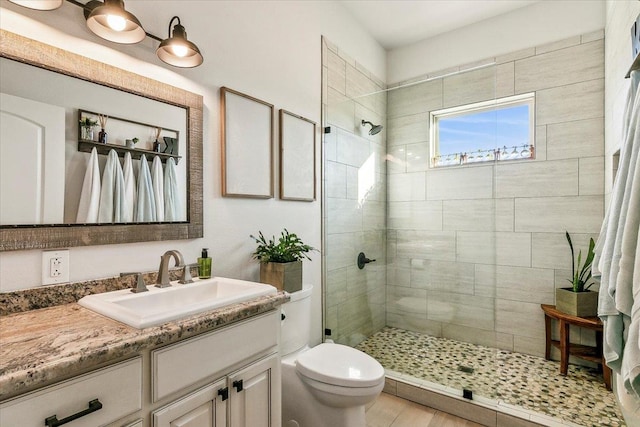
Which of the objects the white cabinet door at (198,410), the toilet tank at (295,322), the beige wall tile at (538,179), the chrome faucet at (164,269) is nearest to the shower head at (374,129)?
the beige wall tile at (538,179)

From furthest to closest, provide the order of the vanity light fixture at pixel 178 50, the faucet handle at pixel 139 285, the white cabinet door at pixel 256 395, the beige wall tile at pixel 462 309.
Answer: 1. the beige wall tile at pixel 462 309
2. the vanity light fixture at pixel 178 50
3. the faucet handle at pixel 139 285
4. the white cabinet door at pixel 256 395

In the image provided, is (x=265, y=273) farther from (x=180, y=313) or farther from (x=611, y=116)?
(x=611, y=116)

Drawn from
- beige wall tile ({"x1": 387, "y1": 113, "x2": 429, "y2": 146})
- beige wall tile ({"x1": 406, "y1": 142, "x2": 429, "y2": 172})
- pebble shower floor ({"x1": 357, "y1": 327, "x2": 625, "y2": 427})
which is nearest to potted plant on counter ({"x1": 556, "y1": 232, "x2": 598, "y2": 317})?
pebble shower floor ({"x1": 357, "y1": 327, "x2": 625, "y2": 427})

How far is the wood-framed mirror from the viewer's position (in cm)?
111

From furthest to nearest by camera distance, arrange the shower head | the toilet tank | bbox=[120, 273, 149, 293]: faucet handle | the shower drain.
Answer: the shower head < the shower drain < the toilet tank < bbox=[120, 273, 149, 293]: faucet handle

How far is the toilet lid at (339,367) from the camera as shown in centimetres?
153

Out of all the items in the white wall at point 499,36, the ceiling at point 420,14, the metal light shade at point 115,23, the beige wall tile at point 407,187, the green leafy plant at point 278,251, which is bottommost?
the green leafy plant at point 278,251

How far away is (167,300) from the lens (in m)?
1.37

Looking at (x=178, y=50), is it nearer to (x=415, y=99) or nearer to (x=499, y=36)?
(x=415, y=99)

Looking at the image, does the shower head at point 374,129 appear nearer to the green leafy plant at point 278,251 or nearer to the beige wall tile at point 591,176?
the green leafy plant at point 278,251

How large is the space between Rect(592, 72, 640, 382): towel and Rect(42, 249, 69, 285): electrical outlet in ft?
6.22

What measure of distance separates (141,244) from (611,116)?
2972 millimetres

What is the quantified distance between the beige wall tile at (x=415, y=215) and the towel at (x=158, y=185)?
6.21 feet

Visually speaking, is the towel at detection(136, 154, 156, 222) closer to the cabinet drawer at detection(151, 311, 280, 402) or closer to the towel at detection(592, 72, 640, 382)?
the cabinet drawer at detection(151, 311, 280, 402)
